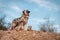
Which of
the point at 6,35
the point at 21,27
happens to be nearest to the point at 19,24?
the point at 21,27

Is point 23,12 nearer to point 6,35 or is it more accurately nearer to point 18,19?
point 18,19

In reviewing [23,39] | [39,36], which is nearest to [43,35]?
[39,36]

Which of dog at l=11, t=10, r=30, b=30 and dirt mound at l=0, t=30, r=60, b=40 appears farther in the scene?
dog at l=11, t=10, r=30, b=30

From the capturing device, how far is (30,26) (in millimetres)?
17312

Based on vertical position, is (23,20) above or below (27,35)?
above

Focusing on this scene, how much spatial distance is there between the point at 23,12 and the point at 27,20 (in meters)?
0.70

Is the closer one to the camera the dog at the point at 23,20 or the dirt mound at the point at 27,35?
the dirt mound at the point at 27,35

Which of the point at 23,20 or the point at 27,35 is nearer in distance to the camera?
the point at 27,35

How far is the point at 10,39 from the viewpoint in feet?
51.1

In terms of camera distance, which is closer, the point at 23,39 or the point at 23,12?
the point at 23,39

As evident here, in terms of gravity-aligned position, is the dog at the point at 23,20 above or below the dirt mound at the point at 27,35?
above

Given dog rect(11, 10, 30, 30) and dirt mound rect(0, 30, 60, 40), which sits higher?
dog rect(11, 10, 30, 30)

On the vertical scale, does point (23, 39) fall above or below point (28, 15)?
below

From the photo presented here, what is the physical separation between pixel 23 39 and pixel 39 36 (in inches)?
48.0
